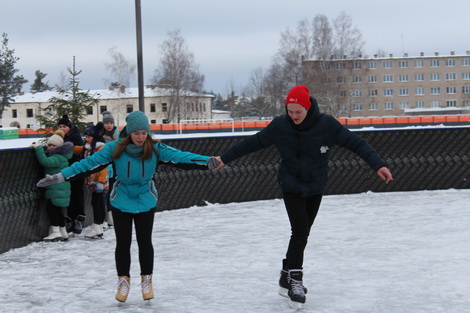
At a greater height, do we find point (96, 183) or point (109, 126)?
point (109, 126)

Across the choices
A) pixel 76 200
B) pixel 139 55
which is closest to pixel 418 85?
pixel 139 55

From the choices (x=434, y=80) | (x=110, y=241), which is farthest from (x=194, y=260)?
(x=434, y=80)

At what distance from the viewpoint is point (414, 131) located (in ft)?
41.6

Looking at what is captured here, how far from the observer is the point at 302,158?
201 inches

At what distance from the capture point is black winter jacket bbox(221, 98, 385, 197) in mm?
5082

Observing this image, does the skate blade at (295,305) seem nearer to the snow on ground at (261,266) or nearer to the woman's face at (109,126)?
the snow on ground at (261,266)

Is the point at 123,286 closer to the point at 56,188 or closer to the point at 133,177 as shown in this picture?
the point at 133,177

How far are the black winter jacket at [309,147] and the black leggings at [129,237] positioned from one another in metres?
1.08

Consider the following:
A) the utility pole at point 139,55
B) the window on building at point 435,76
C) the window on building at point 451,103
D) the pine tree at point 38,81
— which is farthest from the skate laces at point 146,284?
the pine tree at point 38,81

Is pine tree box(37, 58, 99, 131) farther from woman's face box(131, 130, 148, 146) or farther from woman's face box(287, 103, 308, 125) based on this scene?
woman's face box(287, 103, 308, 125)

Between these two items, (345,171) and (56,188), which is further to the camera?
(345,171)

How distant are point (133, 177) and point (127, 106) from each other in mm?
67607

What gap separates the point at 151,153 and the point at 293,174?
106cm

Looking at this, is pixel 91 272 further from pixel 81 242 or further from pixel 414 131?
pixel 414 131
